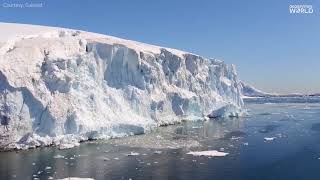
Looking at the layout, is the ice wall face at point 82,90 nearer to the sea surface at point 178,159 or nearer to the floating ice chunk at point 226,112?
the sea surface at point 178,159

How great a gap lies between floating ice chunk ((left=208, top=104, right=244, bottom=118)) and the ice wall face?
4224 mm

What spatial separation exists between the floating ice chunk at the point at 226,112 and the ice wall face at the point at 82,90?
166 inches

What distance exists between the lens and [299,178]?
15.5 m

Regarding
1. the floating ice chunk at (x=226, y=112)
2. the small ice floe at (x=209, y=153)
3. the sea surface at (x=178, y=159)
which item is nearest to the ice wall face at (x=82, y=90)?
the sea surface at (x=178, y=159)

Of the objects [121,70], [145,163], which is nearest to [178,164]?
[145,163]

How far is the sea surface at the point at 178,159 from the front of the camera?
632 inches

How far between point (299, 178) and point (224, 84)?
27.0 m

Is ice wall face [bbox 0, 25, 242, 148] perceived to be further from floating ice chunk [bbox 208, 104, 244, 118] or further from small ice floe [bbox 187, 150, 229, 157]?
small ice floe [bbox 187, 150, 229, 157]

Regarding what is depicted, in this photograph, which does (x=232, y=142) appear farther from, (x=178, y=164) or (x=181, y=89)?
(x=181, y=89)

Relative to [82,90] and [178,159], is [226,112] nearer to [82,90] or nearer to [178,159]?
[82,90]

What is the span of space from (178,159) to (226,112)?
21.6 m

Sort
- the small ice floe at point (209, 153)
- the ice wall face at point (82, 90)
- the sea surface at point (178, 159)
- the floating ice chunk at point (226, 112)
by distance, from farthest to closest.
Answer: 1. the floating ice chunk at point (226, 112)
2. the ice wall face at point (82, 90)
3. the small ice floe at point (209, 153)
4. the sea surface at point (178, 159)

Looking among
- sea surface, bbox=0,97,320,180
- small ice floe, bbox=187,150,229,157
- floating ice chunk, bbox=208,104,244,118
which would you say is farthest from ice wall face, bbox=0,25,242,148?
small ice floe, bbox=187,150,229,157

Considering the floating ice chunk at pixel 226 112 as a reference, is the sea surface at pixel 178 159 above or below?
below
